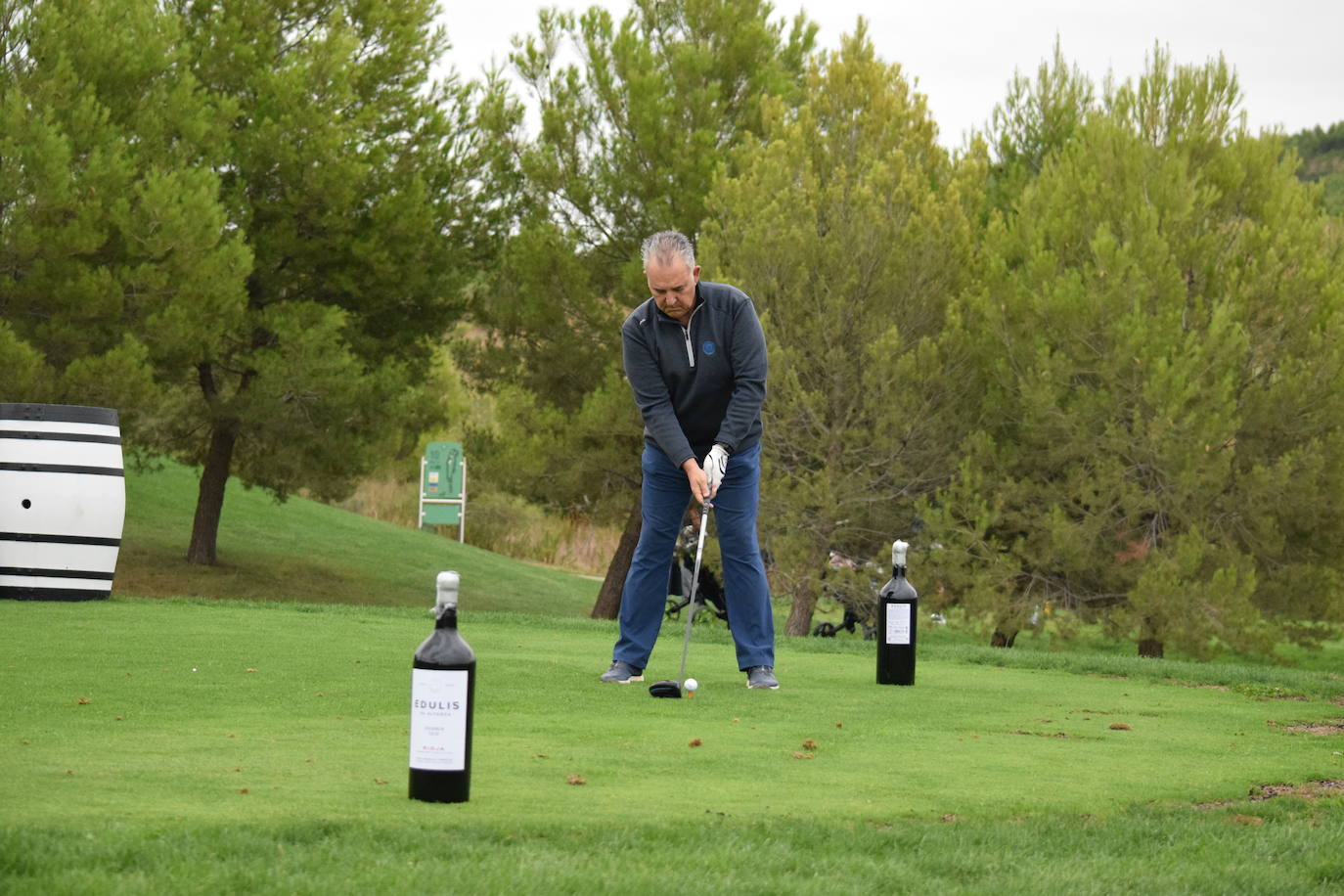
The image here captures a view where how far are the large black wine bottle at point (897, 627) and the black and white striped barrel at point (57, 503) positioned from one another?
206 inches

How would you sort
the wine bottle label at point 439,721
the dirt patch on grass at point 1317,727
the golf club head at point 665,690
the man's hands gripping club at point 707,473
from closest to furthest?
1. the wine bottle label at point 439,721
2. the golf club head at point 665,690
3. the dirt patch on grass at point 1317,727
4. the man's hands gripping club at point 707,473

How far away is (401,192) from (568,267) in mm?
2803

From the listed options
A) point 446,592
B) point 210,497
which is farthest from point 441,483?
point 446,592

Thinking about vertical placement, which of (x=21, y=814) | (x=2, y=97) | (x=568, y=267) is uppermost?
(x=2, y=97)

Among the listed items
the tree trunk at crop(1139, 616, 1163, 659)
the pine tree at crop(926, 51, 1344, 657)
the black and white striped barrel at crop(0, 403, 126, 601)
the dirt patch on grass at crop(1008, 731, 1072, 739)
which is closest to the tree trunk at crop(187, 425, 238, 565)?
the pine tree at crop(926, 51, 1344, 657)

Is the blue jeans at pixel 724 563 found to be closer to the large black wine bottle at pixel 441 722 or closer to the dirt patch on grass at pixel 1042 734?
the dirt patch on grass at pixel 1042 734

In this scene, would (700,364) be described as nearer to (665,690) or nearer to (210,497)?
(665,690)

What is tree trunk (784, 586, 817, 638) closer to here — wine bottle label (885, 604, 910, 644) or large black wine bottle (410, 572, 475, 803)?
wine bottle label (885, 604, 910, 644)

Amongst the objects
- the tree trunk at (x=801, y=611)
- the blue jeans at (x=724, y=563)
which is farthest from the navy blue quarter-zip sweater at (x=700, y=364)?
the tree trunk at (x=801, y=611)

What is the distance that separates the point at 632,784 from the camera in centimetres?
373

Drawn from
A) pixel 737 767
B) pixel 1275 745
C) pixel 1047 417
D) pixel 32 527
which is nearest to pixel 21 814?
pixel 737 767

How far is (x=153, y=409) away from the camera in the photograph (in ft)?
61.0

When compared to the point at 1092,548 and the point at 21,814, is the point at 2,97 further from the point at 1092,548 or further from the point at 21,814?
the point at 21,814

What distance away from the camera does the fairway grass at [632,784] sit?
112 inches
